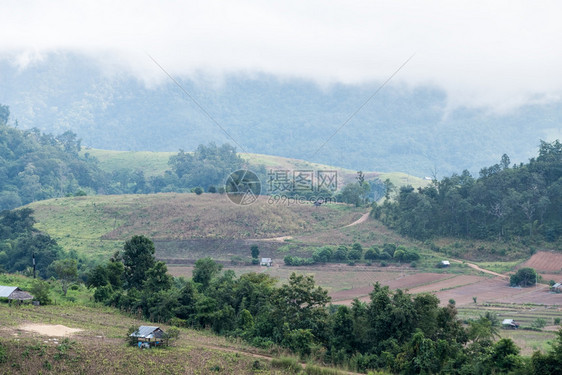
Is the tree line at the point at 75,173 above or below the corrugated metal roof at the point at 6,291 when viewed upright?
above

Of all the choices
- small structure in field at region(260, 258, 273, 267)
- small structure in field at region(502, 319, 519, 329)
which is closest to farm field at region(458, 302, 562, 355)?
small structure in field at region(502, 319, 519, 329)

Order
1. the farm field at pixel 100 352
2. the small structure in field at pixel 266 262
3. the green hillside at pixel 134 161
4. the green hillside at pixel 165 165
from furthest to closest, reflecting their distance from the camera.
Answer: the green hillside at pixel 134 161 → the green hillside at pixel 165 165 → the small structure in field at pixel 266 262 → the farm field at pixel 100 352

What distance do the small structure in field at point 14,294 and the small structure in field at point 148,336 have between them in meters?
8.40

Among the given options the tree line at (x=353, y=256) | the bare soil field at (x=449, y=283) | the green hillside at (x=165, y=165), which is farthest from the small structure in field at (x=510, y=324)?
the green hillside at (x=165, y=165)

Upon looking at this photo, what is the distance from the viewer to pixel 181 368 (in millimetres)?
23531

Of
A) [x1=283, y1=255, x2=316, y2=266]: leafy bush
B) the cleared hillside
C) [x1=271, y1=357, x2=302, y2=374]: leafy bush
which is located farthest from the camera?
the cleared hillside

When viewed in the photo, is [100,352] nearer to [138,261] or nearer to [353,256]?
[138,261]

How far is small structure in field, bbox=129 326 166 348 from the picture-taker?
25.2 meters

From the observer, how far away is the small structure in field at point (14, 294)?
30344 mm

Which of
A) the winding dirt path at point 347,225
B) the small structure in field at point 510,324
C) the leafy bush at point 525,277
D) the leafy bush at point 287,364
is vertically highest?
the winding dirt path at point 347,225

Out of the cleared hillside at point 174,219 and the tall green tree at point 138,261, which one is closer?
the tall green tree at point 138,261

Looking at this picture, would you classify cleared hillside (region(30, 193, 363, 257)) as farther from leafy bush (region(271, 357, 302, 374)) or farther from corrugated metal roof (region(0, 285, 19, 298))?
leafy bush (region(271, 357, 302, 374))

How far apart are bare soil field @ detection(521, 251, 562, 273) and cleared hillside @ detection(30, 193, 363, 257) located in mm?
21394

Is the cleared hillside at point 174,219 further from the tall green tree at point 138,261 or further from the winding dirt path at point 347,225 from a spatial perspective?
the tall green tree at point 138,261
